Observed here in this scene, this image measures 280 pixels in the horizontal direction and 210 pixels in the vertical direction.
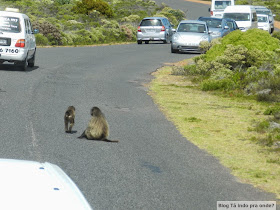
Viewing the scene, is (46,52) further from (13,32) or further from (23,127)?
(23,127)

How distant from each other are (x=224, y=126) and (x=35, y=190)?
10.4m

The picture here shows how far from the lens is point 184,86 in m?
20.5

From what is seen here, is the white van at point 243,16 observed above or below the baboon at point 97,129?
below

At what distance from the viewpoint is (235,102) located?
1716 centimetres

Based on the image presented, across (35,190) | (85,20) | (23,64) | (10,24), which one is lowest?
(85,20)

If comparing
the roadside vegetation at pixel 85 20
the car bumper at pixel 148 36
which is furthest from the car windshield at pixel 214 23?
the roadside vegetation at pixel 85 20

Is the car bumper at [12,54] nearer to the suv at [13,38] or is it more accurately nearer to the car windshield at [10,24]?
the suv at [13,38]

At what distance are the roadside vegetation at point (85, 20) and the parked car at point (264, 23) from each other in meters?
9.73

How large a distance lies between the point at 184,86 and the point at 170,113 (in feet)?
19.8

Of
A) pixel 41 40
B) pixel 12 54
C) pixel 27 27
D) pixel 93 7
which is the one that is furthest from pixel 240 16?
pixel 12 54

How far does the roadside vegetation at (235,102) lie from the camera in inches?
394

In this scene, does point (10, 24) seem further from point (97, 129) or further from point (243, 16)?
point (243, 16)

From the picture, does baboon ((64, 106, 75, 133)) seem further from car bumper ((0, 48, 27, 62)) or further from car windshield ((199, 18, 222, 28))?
car windshield ((199, 18, 222, 28))

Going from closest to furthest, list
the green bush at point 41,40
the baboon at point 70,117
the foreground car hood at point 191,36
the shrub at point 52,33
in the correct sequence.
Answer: the baboon at point 70,117, the foreground car hood at point 191,36, the green bush at point 41,40, the shrub at point 52,33
